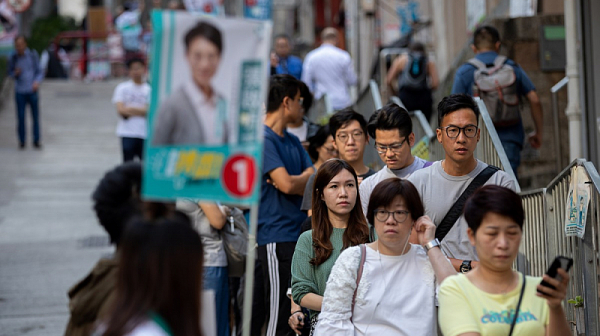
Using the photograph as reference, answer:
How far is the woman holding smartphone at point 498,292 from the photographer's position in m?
3.96

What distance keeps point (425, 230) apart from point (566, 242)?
1800 millimetres

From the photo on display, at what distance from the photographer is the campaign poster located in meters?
3.60

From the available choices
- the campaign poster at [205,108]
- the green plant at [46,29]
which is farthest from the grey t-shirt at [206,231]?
the green plant at [46,29]

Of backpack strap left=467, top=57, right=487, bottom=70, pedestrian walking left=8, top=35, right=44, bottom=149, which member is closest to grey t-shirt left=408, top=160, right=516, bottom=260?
backpack strap left=467, top=57, right=487, bottom=70

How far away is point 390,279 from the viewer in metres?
4.66

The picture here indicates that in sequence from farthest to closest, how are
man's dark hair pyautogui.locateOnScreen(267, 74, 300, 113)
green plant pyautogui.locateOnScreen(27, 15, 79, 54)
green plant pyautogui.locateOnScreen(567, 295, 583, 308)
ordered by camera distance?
green plant pyautogui.locateOnScreen(27, 15, 79, 54) < man's dark hair pyautogui.locateOnScreen(267, 74, 300, 113) < green plant pyautogui.locateOnScreen(567, 295, 583, 308)

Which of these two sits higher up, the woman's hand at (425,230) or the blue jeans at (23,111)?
the blue jeans at (23,111)

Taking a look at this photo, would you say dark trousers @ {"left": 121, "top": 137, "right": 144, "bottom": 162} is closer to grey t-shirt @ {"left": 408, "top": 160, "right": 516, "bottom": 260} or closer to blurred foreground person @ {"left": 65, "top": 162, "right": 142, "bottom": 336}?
grey t-shirt @ {"left": 408, "top": 160, "right": 516, "bottom": 260}

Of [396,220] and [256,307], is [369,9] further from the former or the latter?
[396,220]

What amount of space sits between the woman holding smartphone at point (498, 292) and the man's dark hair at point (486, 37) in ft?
16.7

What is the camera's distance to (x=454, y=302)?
4012mm

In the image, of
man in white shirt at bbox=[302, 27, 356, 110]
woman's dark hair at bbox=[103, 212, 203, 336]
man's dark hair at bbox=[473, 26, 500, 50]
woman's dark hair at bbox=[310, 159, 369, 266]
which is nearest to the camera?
woman's dark hair at bbox=[103, 212, 203, 336]

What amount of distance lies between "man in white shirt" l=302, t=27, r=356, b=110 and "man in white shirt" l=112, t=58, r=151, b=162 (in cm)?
287

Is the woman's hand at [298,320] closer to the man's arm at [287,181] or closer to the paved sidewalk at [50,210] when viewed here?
the man's arm at [287,181]
